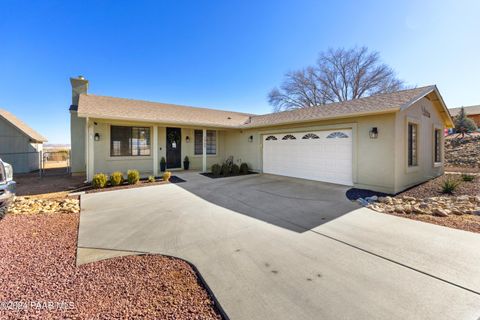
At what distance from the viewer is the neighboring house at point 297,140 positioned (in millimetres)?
6961

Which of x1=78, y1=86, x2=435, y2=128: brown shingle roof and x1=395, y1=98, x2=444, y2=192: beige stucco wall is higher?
x1=78, y1=86, x2=435, y2=128: brown shingle roof

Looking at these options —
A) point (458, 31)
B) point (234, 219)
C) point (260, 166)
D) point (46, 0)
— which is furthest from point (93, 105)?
point (458, 31)

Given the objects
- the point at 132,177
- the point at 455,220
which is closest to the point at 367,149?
the point at 455,220

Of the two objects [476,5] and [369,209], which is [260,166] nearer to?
[369,209]

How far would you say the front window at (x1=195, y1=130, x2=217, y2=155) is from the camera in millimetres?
12730

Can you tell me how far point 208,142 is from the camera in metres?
13.1

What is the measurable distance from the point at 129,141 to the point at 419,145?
1308 centimetres

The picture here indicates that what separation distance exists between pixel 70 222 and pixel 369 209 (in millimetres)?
7155

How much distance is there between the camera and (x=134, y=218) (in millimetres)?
4707

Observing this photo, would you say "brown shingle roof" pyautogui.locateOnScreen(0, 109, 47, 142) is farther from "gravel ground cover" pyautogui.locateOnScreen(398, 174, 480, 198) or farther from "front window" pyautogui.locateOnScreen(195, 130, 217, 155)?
"gravel ground cover" pyautogui.locateOnScreen(398, 174, 480, 198)

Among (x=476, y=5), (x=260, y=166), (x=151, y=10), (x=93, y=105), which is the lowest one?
(x=260, y=166)

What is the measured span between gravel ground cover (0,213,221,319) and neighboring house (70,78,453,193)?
6.71 m

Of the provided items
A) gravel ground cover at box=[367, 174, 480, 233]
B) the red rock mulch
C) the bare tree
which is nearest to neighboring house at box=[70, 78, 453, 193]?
gravel ground cover at box=[367, 174, 480, 233]

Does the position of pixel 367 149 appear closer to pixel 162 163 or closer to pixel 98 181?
pixel 162 163
